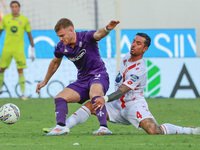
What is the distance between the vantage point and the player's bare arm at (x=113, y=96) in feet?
21.0

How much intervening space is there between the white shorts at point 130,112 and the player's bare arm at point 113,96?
0.31 meters

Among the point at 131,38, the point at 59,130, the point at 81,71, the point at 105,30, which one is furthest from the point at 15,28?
the point at 105,30

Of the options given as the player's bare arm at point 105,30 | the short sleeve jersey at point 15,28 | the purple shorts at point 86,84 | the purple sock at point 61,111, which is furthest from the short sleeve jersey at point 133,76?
the short sleeve jersey at point 15,28

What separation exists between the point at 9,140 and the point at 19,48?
7008 millimetres

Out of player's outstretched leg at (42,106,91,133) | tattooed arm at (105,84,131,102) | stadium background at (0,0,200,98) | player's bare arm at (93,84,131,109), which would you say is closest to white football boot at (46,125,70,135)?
player's outstretched leg at (42,106,91,133)

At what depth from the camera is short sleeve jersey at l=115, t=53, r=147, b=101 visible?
6906 millimetres

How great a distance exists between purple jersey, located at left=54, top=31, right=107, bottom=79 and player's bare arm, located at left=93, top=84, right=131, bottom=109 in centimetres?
43

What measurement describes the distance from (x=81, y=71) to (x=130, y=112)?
0.82m

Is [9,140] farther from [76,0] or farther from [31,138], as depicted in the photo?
[76,0]

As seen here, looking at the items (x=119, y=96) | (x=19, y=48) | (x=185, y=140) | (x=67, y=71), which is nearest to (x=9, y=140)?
(x=119, y=96)

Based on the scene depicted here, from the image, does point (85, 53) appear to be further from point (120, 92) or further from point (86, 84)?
point (120, 92)

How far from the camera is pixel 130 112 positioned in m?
6.97

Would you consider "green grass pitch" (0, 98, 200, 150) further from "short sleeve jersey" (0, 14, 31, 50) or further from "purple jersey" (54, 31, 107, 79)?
"short sleeve jersey" (0, 14, 31, 50)

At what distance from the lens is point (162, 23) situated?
66.0 feet
